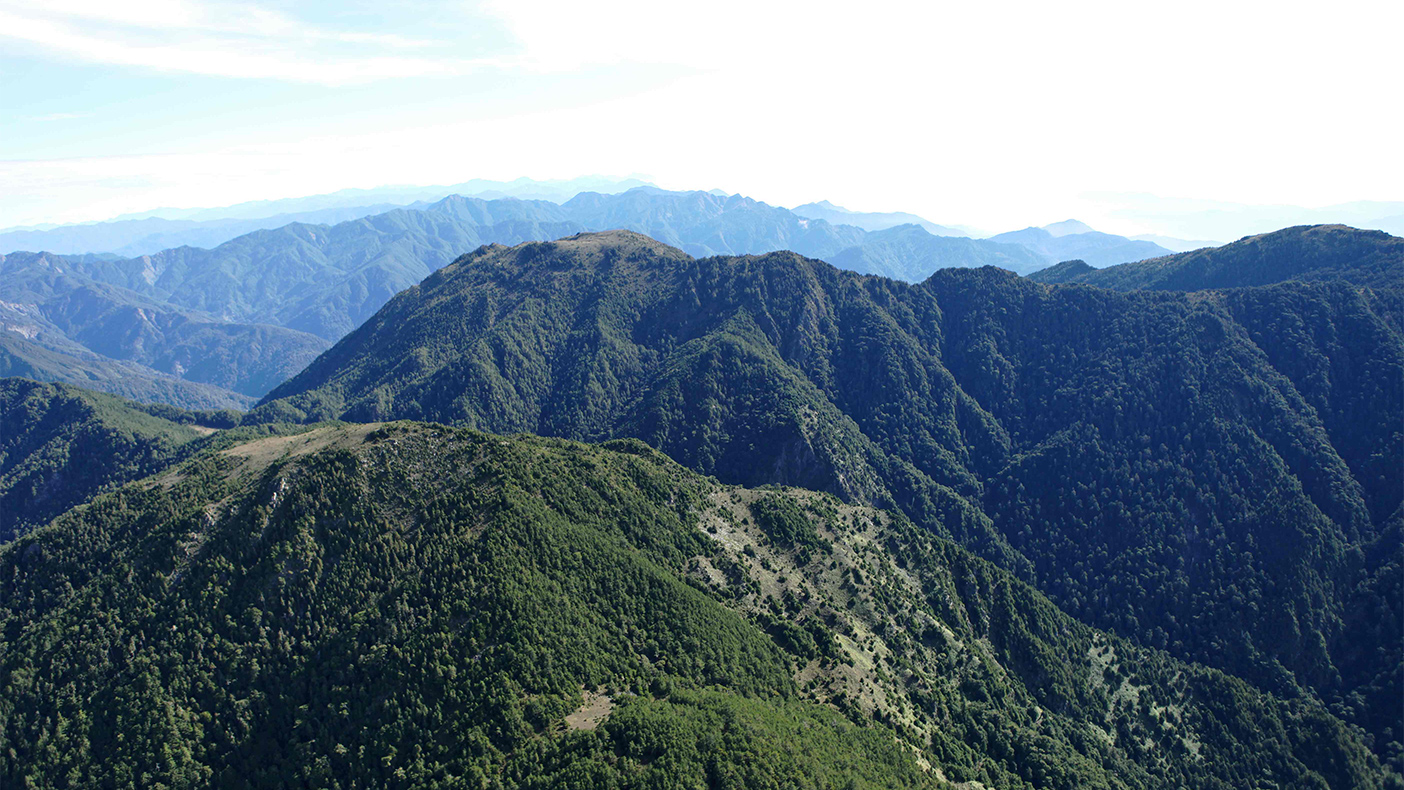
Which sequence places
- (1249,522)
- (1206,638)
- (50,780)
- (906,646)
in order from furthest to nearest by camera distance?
(1249,522)
(1206,638)
(906,646)
(50,780)

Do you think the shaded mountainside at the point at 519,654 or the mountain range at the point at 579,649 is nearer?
the shaded mountainside at the point at 519,654

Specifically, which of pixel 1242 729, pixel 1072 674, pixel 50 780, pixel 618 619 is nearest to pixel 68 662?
pixel 50 780

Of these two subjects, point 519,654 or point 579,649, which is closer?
point 519,654

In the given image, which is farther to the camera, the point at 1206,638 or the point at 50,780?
the point at 1206,638

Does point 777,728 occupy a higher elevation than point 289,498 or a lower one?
lower

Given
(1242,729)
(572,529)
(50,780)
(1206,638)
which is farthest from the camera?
(1206,638)

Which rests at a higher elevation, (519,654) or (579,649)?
(519,654)

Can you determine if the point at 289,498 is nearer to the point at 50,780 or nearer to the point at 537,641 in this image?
the point at 50,780

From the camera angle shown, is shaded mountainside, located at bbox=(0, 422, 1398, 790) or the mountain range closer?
shaded mountainside, located at bbox=(0, 422, 1398, 790)
